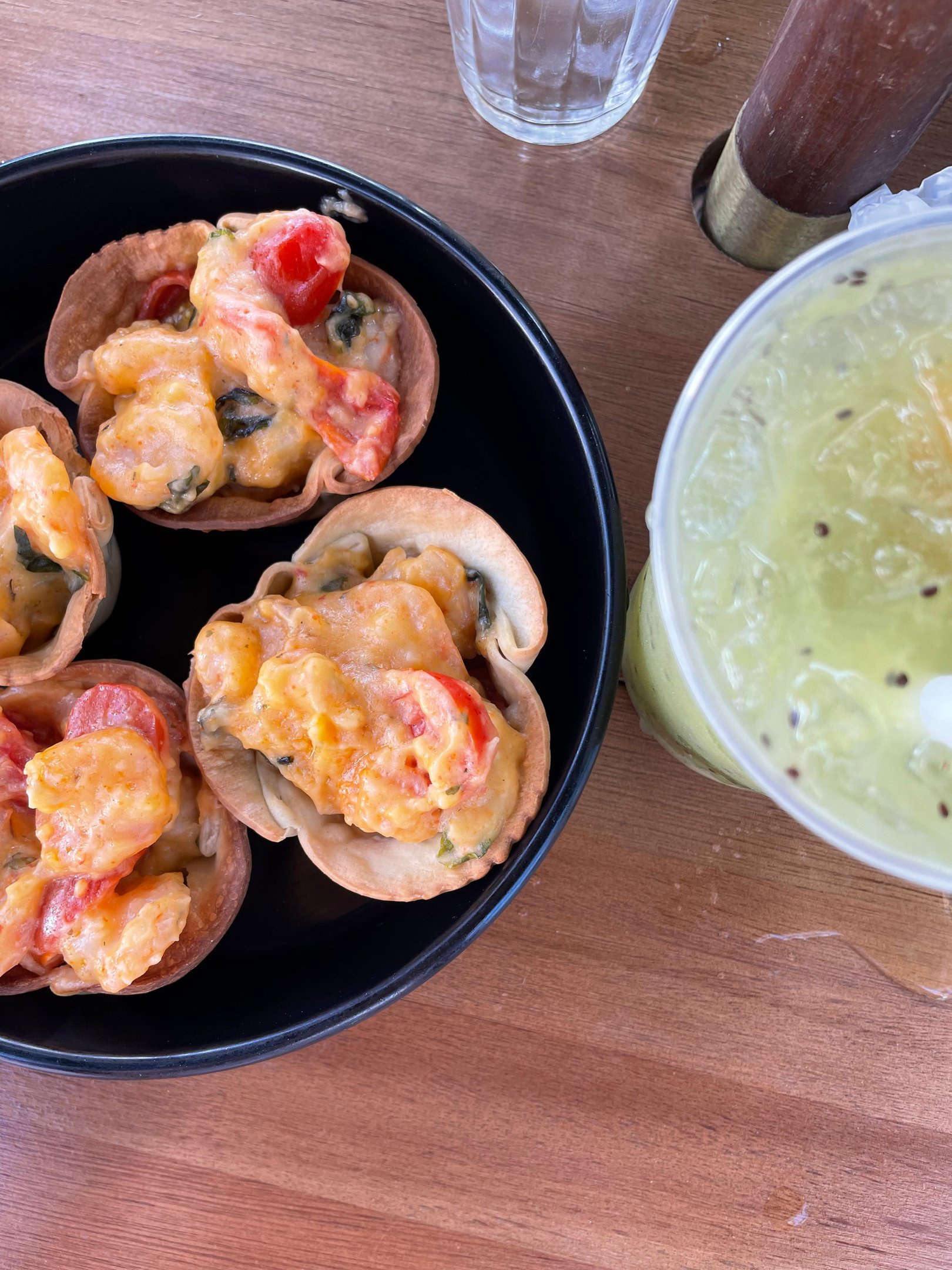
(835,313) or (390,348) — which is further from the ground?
(835,313)

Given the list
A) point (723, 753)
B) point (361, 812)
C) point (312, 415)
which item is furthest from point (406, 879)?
point (312, 415)

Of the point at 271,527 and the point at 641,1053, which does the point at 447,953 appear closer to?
the point at 641,1053

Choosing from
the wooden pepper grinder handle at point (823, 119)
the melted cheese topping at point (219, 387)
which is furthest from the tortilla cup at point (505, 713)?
the wooden pepper grinder handle at point (823, 119)

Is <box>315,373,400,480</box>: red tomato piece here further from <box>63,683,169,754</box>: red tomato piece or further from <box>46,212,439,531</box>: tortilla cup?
<box>63,683,169,754</box>: red tomato piece

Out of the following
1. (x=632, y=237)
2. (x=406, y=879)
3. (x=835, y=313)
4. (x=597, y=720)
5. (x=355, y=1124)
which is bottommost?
(x=355, y=1124)

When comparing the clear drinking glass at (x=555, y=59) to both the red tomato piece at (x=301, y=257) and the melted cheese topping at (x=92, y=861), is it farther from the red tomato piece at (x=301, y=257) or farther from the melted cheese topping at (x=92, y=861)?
the melted cheese topping at (x=92, y=861)

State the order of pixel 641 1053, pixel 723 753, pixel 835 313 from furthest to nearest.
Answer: pixel 641 1053 → pixel 723 753 → pixel 835 313

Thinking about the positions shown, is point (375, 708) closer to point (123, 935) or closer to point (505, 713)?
point (505, 713)
